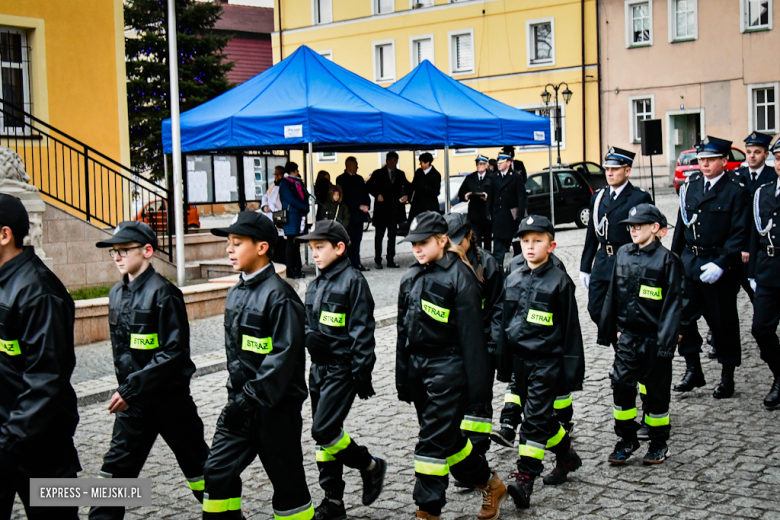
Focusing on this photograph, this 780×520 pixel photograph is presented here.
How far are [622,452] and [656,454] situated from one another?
0.22 meters

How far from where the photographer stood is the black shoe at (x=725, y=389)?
299 inches

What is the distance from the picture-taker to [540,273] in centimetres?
565

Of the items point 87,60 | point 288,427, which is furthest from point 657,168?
point 288,427

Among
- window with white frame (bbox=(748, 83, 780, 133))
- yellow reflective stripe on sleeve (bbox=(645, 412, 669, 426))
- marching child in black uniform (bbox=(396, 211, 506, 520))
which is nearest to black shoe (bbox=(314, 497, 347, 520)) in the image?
marching child in black uniform (bbox=(396, 211, 506, 520))

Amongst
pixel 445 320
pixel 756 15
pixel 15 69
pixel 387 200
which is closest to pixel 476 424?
pixel 445 320

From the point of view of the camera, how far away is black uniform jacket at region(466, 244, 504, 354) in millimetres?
6027

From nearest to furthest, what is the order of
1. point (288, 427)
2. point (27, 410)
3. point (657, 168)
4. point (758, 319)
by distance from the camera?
1. point (27, 410)
2. point (288, 427)
3. point (758, 319)
4. point (657, 168)

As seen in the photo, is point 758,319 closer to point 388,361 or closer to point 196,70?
point 388,361

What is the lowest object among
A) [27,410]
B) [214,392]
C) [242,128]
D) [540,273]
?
[214,392]

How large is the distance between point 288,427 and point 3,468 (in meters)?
1.22

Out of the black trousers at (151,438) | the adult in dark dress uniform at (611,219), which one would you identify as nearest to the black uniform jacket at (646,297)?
the adult in dark dress uniform at (611,219)

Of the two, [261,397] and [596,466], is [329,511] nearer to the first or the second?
[261,397]

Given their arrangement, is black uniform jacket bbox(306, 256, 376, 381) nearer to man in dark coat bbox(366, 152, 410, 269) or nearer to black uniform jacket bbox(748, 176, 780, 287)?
black uniform jacket bbox(748, 176, 780, 287)

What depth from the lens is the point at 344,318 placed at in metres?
5.23
